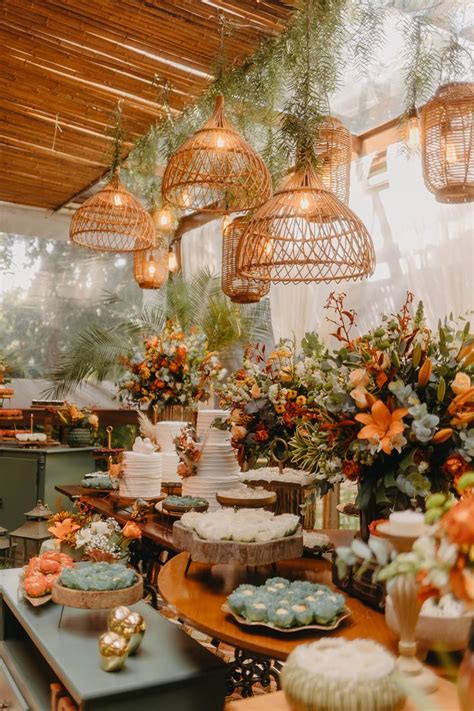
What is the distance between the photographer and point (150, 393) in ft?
15.5

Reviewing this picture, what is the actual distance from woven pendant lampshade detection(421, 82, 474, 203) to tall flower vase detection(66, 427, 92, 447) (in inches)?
174

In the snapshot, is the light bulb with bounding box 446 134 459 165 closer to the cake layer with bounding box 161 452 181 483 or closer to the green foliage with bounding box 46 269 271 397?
the cake layer with bounding box 161 452 181 483

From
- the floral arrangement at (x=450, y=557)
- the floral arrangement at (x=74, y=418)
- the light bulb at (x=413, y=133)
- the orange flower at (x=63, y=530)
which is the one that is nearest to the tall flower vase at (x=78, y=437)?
the floral arrangement at (x=74, y=418)

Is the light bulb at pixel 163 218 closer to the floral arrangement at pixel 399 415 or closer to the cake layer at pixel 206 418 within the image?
the cake layer at pixel 206 418

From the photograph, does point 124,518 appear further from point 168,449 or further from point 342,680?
point 342,680

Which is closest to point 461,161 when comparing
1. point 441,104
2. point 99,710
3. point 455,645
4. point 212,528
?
point 441,104

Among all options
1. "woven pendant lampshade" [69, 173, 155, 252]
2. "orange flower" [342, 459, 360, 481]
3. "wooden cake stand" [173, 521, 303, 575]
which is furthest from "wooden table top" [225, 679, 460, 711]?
"woven pendant lampshade" [69, 173, 155, 252]

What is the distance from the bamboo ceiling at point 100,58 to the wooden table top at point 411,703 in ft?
12.2

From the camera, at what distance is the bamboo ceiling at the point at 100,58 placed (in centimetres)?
405

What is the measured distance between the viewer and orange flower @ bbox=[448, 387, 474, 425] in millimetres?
1790

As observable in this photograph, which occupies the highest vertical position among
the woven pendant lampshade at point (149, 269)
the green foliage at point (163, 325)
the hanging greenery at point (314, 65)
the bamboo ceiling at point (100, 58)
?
the bamboo ceiling at point (100, 58)

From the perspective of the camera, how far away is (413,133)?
365 centimetres

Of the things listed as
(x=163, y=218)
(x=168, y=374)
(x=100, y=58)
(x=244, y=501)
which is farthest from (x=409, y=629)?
(x=163, y=218)

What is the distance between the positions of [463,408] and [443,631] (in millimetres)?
626
